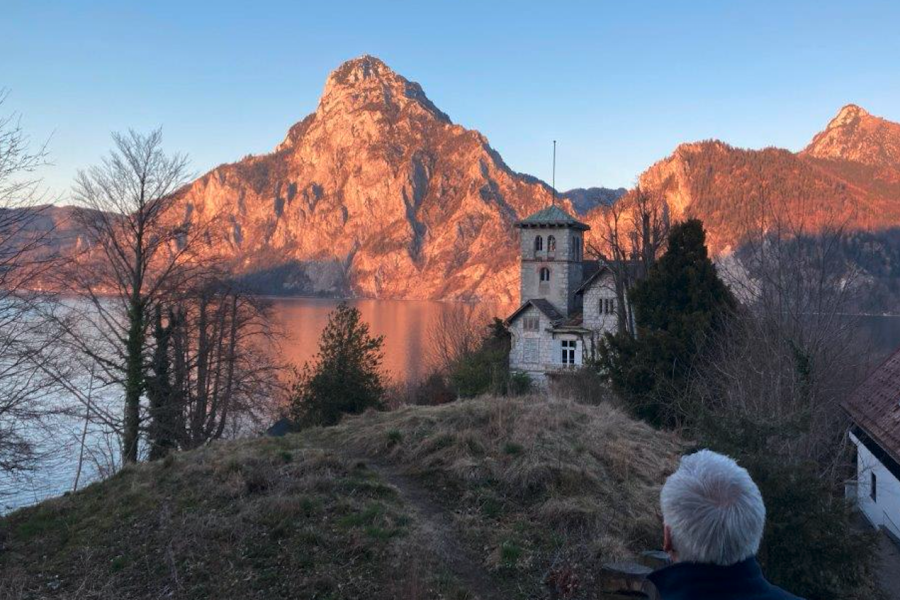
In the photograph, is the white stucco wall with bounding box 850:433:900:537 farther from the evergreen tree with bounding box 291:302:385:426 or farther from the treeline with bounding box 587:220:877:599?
the evergreen tree with bounding box 291:302:385:426

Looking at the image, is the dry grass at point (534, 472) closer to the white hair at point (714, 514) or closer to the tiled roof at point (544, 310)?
the white hair at point (714, 514)

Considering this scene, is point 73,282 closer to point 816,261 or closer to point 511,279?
point 816,261

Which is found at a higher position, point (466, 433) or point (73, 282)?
point (73, 282)

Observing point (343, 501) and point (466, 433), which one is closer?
point (343, 501)

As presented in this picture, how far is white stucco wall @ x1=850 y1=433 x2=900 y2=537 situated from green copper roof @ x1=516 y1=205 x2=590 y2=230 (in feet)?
87.3

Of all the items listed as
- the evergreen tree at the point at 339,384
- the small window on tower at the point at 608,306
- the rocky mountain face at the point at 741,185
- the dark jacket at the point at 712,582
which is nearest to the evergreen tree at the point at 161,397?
the evergreen tree at the point at 339,384

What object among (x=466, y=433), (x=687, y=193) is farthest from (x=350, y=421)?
(x=687, y=193)

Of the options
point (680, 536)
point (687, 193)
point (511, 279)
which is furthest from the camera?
point (511, 279)

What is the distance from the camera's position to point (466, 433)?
1230cm

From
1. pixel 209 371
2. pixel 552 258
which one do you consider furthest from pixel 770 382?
pixel 552 258

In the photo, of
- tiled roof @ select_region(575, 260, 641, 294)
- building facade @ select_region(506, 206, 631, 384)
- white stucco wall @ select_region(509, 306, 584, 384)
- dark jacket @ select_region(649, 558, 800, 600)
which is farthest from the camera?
white stucco wall @ select_region(509, 306, 584, 384)

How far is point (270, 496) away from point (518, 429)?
14.0 ft

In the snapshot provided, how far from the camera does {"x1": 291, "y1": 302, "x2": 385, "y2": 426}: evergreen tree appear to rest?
21406 millimetres

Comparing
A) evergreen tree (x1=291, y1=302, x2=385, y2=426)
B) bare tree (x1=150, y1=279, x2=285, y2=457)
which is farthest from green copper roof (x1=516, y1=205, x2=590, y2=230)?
evergreen tree (x1=291, y1=302, x2=385, y2=426)
